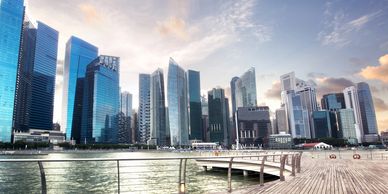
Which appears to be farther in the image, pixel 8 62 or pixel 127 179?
pixel 8 62

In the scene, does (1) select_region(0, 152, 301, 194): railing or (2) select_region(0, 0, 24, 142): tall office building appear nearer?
(1) select_region(0, 152, 301, 194): railing

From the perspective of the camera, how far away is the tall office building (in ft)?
550

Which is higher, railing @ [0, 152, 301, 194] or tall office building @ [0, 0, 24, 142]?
tall office building @ [0, 0, 24, 142]

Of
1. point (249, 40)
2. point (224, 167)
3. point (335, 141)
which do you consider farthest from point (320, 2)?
point (335, 141)

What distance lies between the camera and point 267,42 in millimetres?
44469

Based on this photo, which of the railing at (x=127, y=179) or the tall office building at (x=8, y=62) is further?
the tall office building at (x=8, y=62)

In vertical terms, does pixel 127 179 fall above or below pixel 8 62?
below

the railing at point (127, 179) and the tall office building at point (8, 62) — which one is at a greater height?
the tall office building at point (8, 62)

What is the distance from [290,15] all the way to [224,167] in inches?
786

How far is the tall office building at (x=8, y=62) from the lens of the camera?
16775 cm

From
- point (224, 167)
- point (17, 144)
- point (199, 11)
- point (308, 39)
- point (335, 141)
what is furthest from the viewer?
point (335, 141)

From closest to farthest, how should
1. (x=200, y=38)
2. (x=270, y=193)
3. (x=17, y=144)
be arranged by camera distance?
(x=270, y=193) < (x=200, y=38) < (x=17, y=144)

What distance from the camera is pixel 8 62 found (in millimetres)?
169875

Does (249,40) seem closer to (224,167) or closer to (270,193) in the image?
(224,167)
